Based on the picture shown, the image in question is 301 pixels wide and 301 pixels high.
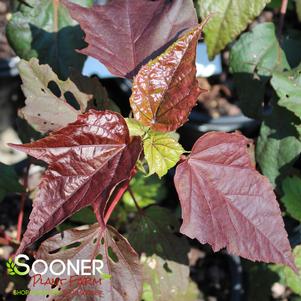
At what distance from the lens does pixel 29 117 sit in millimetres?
958

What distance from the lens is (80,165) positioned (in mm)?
775

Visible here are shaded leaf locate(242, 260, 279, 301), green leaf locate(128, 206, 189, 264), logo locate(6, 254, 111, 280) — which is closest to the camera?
logo locate(6, 254, 111, 280)

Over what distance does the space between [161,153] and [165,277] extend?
469 mm

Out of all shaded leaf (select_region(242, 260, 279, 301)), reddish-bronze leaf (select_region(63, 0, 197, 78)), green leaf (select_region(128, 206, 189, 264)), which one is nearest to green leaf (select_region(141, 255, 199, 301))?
green leaf (select_region(128, 206, 189, 264))

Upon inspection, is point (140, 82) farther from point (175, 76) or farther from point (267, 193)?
point (267, 193)

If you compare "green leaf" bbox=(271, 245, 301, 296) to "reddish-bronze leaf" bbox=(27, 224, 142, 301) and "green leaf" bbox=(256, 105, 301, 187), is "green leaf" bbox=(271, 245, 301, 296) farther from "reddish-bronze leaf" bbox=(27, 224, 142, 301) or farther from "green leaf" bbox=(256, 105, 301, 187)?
"reddish-bronze leaf" bbox=(27, 224, 142, 301)

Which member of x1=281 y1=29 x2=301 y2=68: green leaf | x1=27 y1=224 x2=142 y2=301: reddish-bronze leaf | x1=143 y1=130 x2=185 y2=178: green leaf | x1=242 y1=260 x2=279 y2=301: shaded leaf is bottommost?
x1=242 y1=260 x2=279 y2=301: shaded leaf

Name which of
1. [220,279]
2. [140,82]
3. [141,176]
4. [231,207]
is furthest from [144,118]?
[220,279]

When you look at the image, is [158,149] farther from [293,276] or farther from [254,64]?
[293,276]

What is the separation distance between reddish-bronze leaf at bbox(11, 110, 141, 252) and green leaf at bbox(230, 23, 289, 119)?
18.6 inches

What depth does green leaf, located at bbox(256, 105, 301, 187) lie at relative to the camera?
1092 mm

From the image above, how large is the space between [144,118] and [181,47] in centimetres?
14

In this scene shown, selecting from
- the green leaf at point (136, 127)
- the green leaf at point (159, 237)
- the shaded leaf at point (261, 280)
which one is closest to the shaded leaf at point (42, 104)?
the green leaf at point (136, 127)

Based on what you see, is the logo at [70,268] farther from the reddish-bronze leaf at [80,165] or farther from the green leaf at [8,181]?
the green leaf at [8,181]
